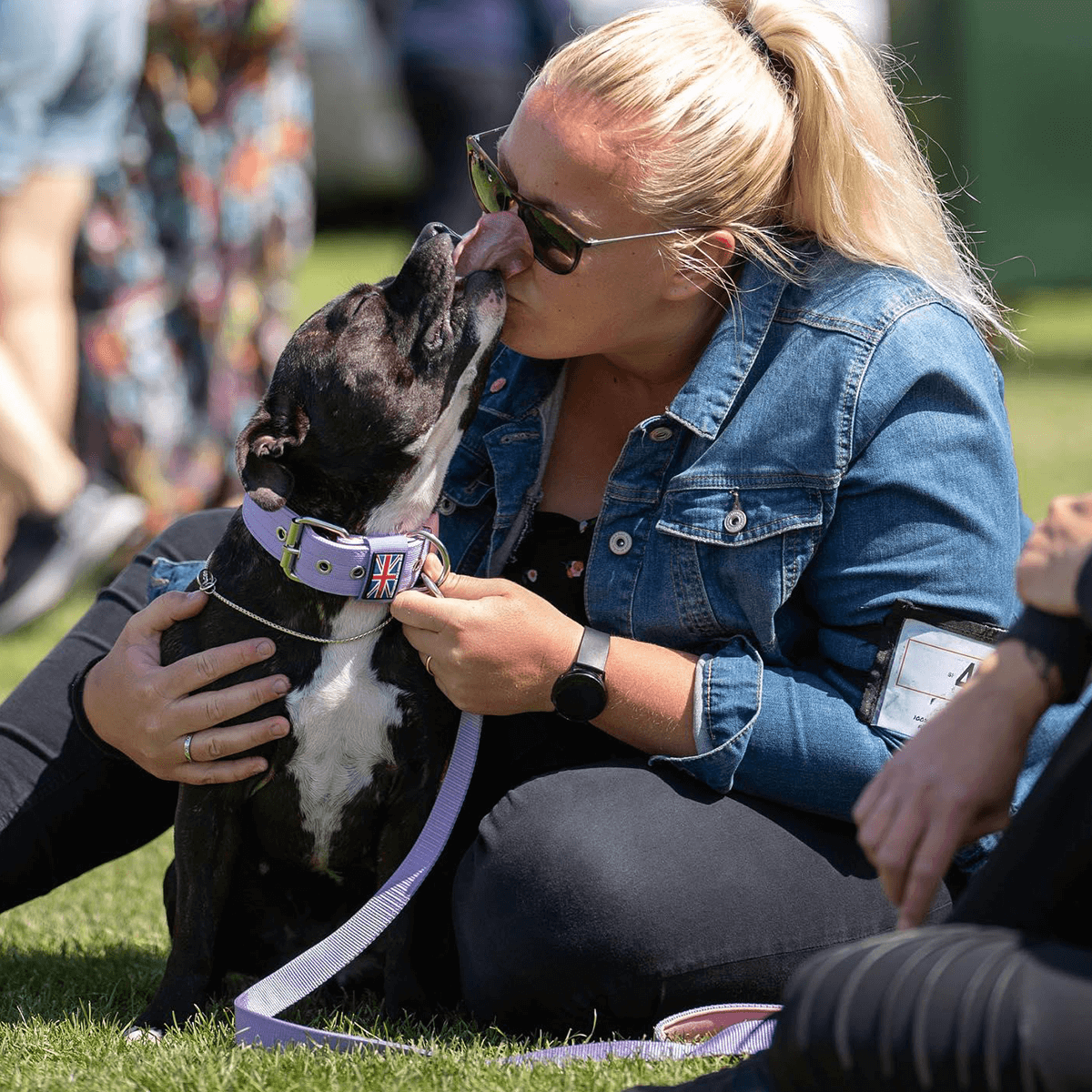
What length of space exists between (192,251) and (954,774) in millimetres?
5087

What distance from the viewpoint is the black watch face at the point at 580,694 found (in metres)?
2.57

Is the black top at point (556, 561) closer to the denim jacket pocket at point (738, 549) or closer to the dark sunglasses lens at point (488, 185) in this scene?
the denim jacket pocket at point (738, 549)

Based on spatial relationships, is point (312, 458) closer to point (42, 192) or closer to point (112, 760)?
point (112, 760)

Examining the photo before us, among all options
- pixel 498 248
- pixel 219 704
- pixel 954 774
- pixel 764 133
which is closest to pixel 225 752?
pixel 219 704

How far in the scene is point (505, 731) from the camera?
3.03 meters

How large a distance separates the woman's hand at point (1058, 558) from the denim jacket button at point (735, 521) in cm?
82

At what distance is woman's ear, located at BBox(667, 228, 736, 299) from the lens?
2.82m

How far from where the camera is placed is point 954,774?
1.80 m

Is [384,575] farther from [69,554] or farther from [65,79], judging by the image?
[65,79]

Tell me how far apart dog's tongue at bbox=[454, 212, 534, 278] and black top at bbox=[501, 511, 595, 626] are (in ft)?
1.65

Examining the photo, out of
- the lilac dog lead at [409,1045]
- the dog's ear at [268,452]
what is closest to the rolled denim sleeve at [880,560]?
the lilac dog lead at [409,1045]

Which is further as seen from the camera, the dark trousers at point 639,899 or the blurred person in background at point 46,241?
the blurred person in background at point 46,241

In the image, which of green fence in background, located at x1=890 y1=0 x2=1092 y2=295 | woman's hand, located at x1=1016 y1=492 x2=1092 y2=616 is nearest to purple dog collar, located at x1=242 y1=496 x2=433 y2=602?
woman's hand, located at x1=1016 y1=492 x2=1092 y2=616

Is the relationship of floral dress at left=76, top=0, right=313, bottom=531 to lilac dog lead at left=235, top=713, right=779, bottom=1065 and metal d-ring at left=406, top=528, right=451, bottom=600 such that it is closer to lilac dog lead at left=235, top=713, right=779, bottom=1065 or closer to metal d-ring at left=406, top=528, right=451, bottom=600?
metal d-ring at left=406, top=528, right=451, bottom=600
